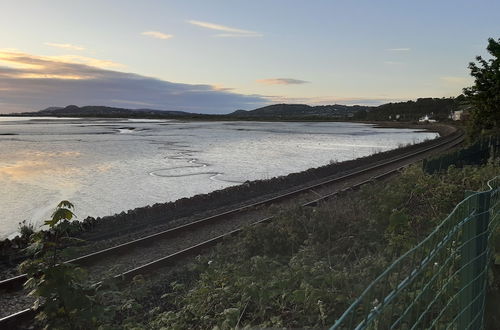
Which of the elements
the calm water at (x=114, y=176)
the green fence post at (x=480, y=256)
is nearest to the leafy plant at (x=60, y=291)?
the green fence post at (x=480, y=256)

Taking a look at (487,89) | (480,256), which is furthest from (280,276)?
(487,89)

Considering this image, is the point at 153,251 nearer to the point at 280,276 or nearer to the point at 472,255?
the point at 280,276

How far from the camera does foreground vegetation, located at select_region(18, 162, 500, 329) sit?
535cm

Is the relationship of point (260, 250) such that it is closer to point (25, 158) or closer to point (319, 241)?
point (319, 241)

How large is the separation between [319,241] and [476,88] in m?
16.3

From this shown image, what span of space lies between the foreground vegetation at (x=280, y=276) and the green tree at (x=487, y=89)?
1012 centimetres

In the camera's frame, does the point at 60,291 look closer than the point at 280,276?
Yes

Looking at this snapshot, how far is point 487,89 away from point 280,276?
1908 centimetres

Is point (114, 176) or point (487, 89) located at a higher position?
point (487, 89)

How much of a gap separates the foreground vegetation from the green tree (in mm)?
10115

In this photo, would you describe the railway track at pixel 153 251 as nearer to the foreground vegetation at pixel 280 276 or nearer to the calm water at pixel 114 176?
the foreground vegetation at pixel 280 276

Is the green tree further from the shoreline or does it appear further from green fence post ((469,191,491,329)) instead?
green fence post ((469,191,491,329))

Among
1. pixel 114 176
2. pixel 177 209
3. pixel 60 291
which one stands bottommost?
pixel 114 176

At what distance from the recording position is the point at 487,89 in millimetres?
21766
